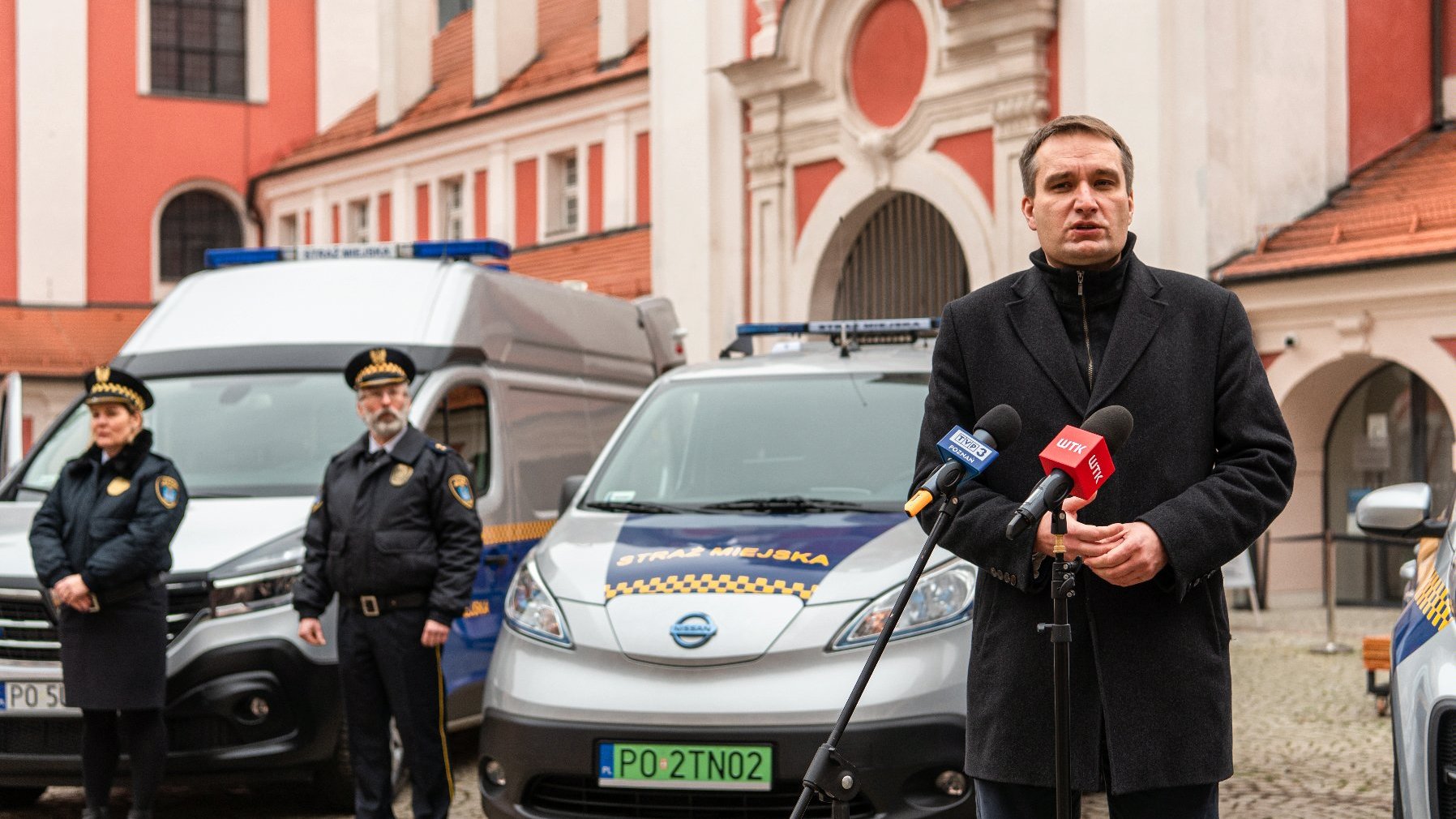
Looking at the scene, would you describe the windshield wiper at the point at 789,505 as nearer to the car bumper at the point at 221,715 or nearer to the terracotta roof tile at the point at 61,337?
the car bumper at the point at 221,715

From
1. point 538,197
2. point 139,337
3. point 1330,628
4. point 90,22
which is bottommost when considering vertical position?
point 1330,628

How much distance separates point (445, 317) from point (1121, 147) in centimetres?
542

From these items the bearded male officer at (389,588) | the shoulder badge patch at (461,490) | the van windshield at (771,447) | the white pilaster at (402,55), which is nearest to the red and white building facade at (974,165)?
the white pilaster at (402,55)

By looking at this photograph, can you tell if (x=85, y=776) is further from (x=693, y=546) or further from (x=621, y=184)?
(x=621, y=184)

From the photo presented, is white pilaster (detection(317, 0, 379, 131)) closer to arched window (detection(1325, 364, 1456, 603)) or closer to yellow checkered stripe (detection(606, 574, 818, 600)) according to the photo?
arched window (detection(1325, 364, 1456, 603))

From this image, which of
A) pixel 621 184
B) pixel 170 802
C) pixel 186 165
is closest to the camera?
pixel 170 802

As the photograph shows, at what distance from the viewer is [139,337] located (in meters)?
8.72

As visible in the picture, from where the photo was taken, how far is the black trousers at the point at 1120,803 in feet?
10.4

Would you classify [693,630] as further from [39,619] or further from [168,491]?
[39,619]

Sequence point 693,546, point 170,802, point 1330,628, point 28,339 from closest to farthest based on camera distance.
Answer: point 693,546 < point 170,802 < point 1330,628 < point 28,339

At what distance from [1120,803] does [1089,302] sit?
2.90 ft

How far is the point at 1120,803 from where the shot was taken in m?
3.22

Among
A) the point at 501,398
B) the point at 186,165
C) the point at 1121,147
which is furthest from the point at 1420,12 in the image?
the point at 186,165

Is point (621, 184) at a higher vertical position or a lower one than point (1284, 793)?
higher
